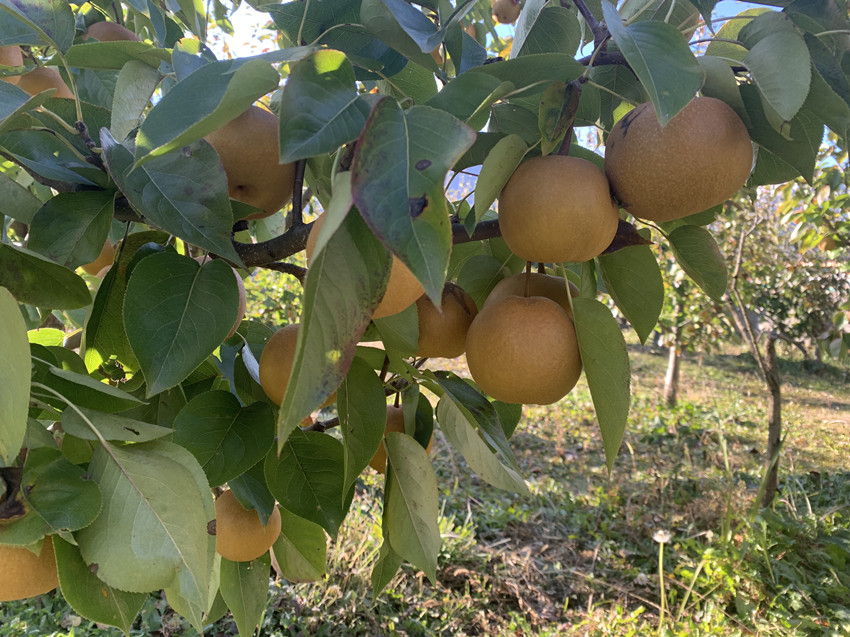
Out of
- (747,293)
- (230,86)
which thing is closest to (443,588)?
(230,86)

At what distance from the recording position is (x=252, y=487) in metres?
0.73

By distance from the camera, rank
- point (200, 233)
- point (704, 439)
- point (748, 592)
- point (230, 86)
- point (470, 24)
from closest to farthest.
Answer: point (230, 86)
point (200, 233)
point (470, 24)
point (748, 592)
point (704, 439)

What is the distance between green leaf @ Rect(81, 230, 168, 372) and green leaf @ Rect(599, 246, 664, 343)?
528mm

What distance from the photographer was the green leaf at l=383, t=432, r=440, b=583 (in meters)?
0.65

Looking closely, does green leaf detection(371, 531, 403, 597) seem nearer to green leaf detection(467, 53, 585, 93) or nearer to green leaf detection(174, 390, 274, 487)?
green leaf detection(174, 390, 274, 487)

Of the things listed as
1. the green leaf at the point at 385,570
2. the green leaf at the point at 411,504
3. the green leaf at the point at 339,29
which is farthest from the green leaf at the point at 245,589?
the green leaf at the point at 339,29

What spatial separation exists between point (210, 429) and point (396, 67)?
0.42 m

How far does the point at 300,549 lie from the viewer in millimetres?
870

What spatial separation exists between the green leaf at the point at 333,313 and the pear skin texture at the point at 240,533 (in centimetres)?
47

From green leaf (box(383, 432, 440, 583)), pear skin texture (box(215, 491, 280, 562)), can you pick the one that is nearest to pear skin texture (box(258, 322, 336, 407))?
green leaf (box(383, 432, 440, 583))

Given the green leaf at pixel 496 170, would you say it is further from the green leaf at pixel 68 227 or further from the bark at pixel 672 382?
the bark at pixel 672 382

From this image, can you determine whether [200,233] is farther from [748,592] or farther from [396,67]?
[748,592]

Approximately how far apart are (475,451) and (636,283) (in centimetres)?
27

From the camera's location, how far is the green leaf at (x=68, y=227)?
579 millimetres
